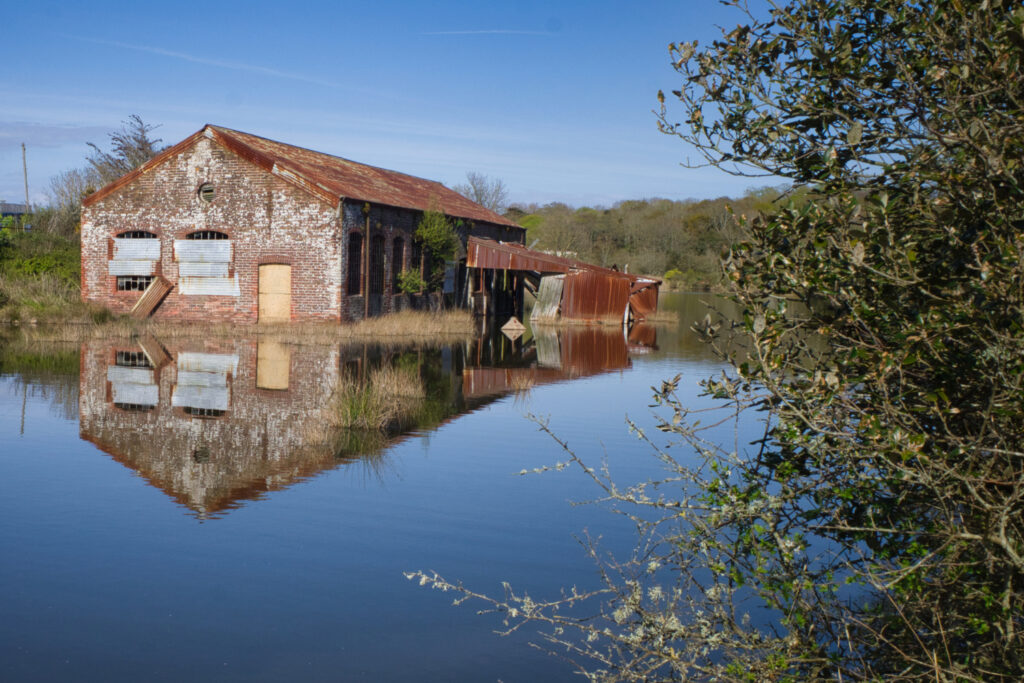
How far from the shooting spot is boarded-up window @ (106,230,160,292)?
3047 centimetres

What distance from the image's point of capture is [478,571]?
6996mm

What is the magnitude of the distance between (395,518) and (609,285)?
30.1m

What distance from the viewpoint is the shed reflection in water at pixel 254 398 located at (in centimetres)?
1012

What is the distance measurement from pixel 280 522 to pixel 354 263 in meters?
22.2

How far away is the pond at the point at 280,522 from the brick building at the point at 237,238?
39.1 feet

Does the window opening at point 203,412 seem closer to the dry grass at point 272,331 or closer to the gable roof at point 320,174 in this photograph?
the dry grass at point 272,331

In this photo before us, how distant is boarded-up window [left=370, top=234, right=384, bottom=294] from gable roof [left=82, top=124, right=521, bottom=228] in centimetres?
133

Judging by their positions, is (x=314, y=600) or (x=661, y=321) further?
(x=661, y=321)

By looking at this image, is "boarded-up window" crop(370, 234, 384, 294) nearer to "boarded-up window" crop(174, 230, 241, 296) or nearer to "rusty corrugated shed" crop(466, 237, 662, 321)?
"boarded-up window" crop(174, 230, 241, 296)

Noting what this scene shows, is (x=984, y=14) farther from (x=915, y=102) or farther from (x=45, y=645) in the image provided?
(x=45, y=645)

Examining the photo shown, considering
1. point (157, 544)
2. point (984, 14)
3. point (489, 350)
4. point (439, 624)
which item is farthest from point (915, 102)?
point (489, 350)

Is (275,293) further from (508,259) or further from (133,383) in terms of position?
(133,383)

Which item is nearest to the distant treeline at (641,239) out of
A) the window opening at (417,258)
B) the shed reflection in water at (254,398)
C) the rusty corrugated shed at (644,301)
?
the rusty corrugated shed at (644,301)

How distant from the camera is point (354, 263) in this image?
97.6 ft
